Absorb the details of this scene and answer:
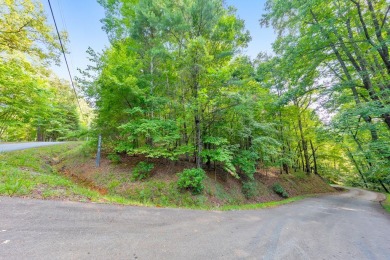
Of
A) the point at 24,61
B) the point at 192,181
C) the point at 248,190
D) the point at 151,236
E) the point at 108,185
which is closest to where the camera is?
the point at 151,236

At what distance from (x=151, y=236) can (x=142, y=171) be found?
5480mm

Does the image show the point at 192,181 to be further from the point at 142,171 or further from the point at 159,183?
the point at 142,171

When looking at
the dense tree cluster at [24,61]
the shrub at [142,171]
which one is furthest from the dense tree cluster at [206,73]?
the shrub at [142,171]

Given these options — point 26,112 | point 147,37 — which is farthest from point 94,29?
point 26,112

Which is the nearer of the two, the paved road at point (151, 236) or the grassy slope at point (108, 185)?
the paved road at point (151, 236)

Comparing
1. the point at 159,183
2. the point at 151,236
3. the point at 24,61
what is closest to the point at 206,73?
the point at 159,183

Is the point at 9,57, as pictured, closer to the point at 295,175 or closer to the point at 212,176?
the point at 212,176

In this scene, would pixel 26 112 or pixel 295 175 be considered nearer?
pixel 26 112

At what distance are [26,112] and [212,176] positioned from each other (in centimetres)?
900

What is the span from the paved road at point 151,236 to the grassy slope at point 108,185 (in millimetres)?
915

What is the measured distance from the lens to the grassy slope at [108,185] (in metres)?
4.65

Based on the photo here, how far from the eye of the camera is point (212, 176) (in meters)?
9.39

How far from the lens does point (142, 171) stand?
8.20 meters

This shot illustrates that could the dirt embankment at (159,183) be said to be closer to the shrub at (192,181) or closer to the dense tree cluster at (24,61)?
the shrub at (192,181)
